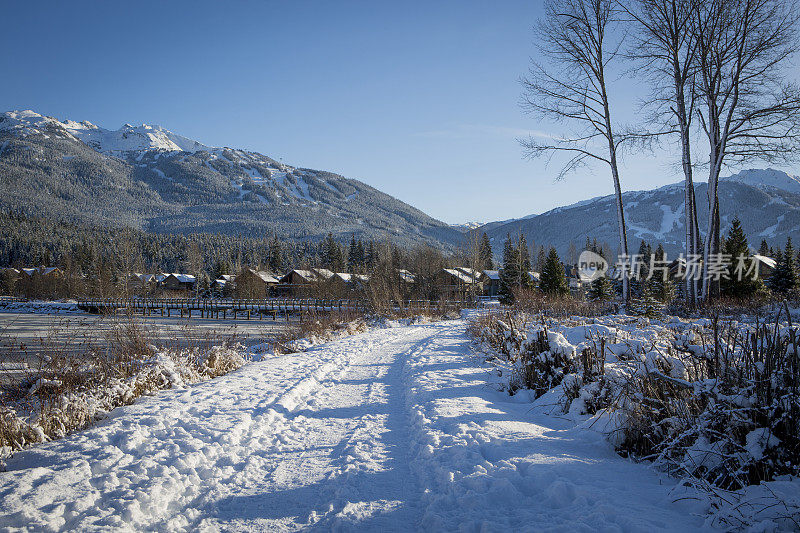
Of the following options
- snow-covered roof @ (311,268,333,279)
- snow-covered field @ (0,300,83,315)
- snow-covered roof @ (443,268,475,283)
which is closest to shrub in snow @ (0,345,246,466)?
snow-covered roof @ (311,268,333,279)

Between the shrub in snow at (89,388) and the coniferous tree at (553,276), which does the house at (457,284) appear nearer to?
the coniferous tree at (553,276)

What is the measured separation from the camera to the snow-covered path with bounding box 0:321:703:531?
246 centimetres

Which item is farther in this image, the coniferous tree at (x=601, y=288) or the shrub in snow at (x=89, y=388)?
the coniferous tree at (x=601, y=288)

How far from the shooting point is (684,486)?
246 cm

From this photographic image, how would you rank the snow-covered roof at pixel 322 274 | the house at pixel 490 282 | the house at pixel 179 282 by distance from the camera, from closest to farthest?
1. the snow-covered roof at pixel 322 274
2. the house at pixel 490 282
3. the house at pixel 179 282

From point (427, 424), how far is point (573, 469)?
1.68m

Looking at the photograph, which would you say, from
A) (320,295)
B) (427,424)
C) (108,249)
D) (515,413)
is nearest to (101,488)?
(427,424)

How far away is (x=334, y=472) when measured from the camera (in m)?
3.26

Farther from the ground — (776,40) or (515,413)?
(776,40)

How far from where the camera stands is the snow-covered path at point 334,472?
2.46 meters

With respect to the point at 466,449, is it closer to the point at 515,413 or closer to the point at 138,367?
the point at 515,413

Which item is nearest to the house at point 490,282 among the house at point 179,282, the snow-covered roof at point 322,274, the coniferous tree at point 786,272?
the snow-covered roof at point 322,274

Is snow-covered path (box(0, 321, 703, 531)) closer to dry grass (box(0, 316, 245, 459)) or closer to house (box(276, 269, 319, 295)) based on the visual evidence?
dry grass (box(0, 316, 245, 459))

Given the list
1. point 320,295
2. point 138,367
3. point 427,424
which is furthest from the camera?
point 320,295
